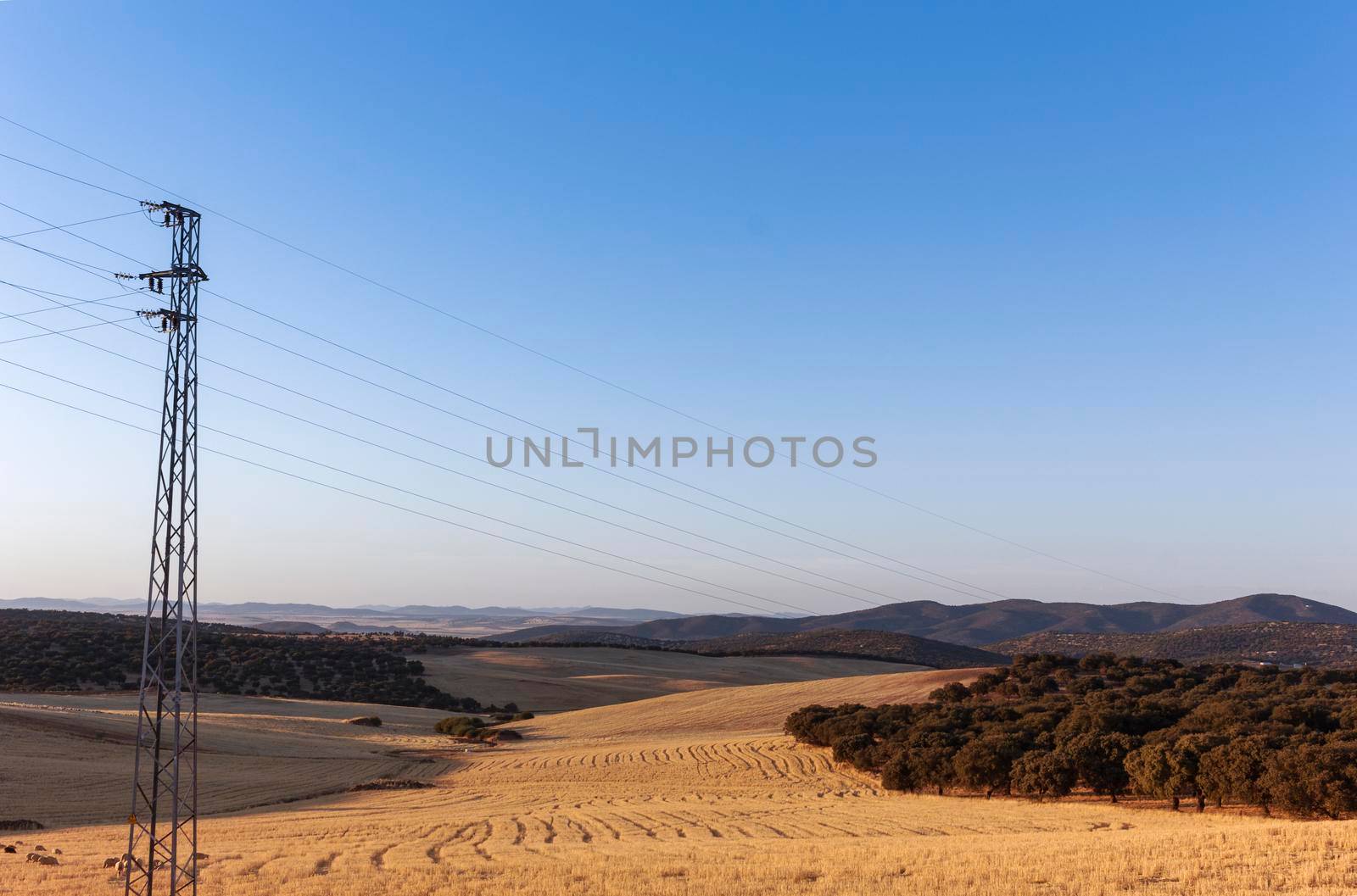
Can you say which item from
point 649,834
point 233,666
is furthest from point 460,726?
point 649,834

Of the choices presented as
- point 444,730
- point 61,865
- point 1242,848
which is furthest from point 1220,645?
point 61,865

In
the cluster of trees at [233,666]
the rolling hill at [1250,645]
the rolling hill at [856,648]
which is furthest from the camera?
the rolling hill at [856,648]

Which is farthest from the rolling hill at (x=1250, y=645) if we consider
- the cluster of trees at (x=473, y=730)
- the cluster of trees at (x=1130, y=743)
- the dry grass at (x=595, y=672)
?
the cluster of trees at (x=473, y=730)

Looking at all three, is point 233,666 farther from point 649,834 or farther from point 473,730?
point 649,834

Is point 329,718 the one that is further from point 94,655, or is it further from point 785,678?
point 785,678

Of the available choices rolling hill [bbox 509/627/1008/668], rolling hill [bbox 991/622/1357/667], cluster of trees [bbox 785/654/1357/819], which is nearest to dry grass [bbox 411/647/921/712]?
rolling hill [bbox 509/627/1008/668]

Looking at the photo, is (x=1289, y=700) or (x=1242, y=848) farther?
(x=1289, y=700)

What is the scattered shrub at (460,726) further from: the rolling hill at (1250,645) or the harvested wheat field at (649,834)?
the rolling hill at (1250,645)
